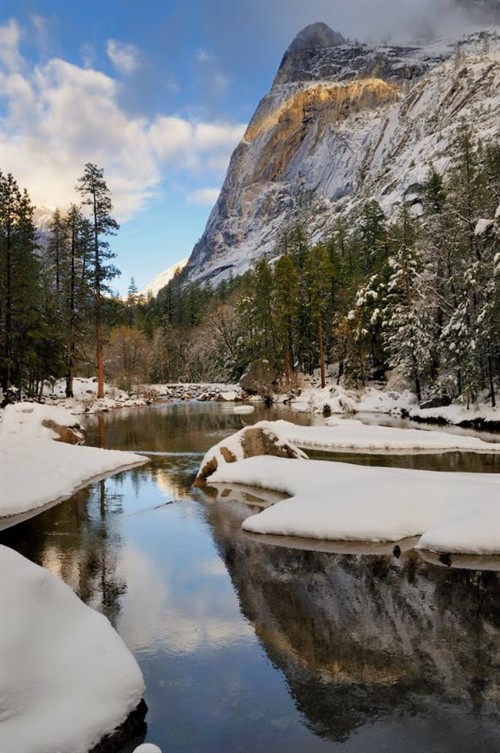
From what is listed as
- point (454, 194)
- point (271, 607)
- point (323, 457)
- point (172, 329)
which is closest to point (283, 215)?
point (172, 329)

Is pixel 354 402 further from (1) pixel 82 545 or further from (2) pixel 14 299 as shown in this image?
(1) pixel 82 545

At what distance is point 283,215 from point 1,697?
17646 cm

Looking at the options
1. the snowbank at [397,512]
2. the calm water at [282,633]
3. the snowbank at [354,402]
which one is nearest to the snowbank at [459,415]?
the snowbank at [354,402]

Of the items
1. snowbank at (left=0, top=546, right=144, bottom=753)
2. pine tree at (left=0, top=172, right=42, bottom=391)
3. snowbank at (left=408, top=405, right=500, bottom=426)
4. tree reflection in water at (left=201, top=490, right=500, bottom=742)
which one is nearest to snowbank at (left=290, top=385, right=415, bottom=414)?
snowbank at (left=408, top=405, right=500, bottom=426)

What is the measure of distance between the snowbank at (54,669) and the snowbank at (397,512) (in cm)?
538

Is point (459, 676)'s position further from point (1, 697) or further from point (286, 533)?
point (286, 533)

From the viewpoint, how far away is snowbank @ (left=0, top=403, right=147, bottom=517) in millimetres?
12922

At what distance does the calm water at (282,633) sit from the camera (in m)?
4.60

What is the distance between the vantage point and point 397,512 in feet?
33.4

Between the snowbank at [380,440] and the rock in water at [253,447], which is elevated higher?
the rock in water at [253,447]

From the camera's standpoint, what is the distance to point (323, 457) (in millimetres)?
18859

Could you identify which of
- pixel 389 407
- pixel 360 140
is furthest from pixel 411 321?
pixel 360 140

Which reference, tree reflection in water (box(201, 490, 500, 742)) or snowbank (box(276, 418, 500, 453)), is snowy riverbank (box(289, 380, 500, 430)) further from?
tree reflection in water (box(201, 490, 500, 742))

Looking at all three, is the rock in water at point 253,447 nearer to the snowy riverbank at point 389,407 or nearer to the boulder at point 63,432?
the boulder at point 63,432
